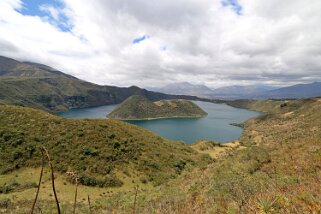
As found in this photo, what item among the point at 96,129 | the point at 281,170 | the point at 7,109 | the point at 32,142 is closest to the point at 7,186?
the point at 32,142

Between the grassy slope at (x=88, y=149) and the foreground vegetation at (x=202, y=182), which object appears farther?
the grassy slope at (x=88, y=149)

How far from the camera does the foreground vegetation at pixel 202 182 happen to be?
6.79 meters

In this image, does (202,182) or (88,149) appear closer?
(202,182)

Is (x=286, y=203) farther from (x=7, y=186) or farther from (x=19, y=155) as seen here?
(x=19, y=155)

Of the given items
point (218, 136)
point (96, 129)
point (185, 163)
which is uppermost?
point (96, 129)

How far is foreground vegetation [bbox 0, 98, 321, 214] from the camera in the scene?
6.79 meters

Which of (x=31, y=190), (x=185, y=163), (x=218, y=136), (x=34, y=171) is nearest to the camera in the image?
(x=31, y=190)

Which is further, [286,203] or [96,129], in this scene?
[96,129]

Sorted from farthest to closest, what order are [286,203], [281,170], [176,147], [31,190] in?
[176,147], [31,190], [281,170], [286,203]

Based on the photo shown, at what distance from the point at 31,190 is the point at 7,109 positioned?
78.4 ft

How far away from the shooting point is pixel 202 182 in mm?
17141

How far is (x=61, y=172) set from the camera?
103 ft

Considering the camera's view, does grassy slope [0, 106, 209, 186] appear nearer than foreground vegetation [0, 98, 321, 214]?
No

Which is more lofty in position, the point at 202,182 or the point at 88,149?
the point at 202,182
